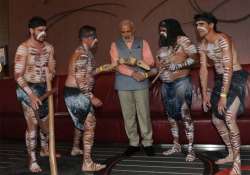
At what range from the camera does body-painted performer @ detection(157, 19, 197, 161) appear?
393cm

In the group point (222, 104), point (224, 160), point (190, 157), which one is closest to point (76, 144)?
point (190, 157)

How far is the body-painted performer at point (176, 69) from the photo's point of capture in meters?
3.93

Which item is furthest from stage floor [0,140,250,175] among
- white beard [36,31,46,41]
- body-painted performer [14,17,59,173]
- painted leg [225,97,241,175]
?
white beard [36,31,46,41]

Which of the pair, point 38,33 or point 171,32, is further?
point 171,32

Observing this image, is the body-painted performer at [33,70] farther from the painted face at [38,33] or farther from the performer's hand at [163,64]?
the performer's hand at [163,64]

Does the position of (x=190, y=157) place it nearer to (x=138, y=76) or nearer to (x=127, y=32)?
(x=138, y=76)

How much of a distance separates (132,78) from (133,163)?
35.9 inches

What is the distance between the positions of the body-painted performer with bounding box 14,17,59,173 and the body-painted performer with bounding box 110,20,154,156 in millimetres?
754

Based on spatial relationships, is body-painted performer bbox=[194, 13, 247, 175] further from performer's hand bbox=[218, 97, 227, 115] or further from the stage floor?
the stage floor

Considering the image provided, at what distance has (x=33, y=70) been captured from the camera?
3.91m

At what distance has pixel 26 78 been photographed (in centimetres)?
392

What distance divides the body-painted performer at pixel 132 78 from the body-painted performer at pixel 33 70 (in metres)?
0.75

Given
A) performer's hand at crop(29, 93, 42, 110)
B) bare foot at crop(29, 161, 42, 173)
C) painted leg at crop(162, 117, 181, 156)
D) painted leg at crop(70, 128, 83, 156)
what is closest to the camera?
performer's hand at crop(29, 93, 42, 110)

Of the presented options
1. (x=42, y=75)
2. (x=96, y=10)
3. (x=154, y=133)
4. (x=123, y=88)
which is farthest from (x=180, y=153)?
(x=96, y=10)
